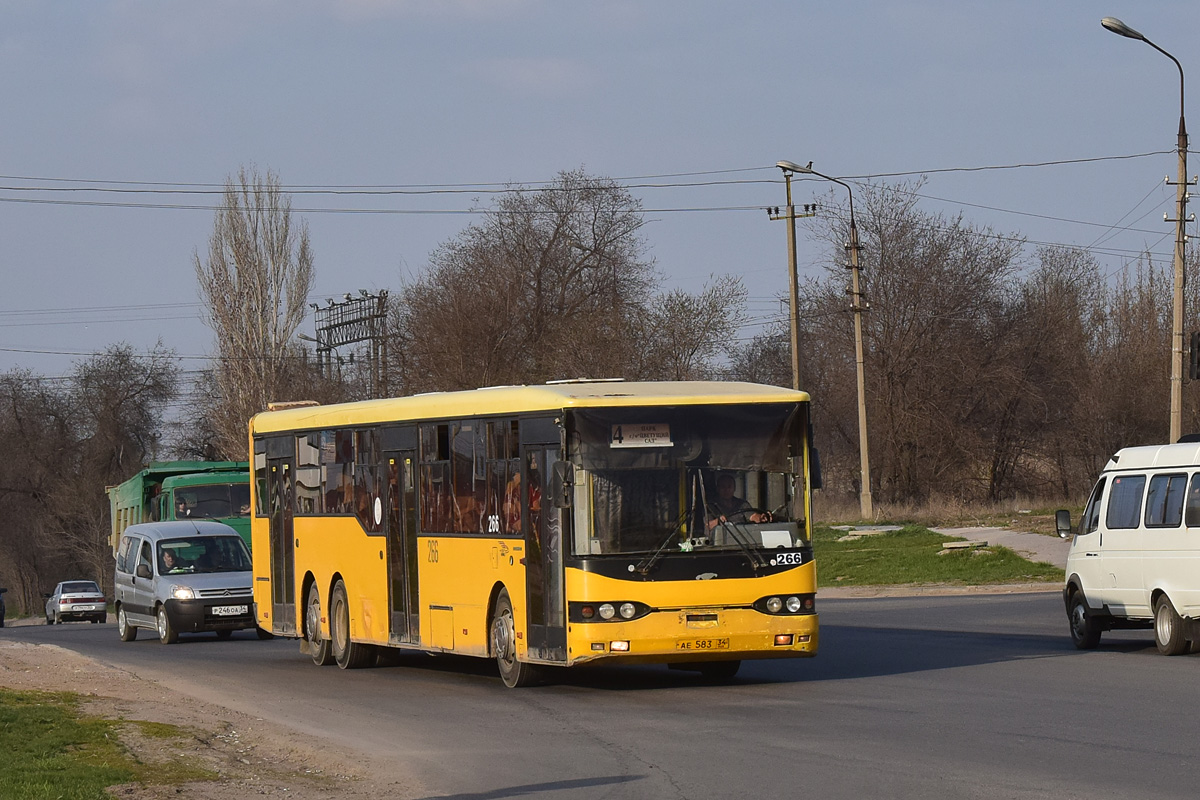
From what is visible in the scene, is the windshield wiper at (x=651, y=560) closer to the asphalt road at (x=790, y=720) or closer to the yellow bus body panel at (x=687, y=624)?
the yellow bus body panel at (x=687, y=624)

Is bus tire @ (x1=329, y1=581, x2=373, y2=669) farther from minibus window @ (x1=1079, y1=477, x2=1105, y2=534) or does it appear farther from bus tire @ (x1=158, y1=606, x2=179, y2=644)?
minibus window @ (x1=1079, y1=477, x2=1105, y2=534)

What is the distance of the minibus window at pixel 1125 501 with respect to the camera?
18.5 meters

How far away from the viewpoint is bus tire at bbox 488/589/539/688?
15.8 m

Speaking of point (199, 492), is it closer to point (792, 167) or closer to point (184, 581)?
point (184, 581)

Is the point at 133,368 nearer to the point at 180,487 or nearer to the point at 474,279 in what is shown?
the point at 474,279

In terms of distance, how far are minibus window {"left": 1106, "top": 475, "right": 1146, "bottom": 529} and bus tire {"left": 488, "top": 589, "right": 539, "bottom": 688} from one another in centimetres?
699

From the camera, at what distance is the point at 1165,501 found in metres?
18.0

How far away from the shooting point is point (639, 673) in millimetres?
17984

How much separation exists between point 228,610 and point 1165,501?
15.0m

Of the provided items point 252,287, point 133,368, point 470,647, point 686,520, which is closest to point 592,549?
point 686,520

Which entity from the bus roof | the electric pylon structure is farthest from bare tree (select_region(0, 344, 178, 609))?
Answer: the bus roof

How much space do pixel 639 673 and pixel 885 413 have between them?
4295cm

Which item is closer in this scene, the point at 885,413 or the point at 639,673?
the point at 639,673

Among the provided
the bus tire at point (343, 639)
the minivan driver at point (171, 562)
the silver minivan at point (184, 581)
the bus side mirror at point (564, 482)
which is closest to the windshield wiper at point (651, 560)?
the bus side mirror at point (564, 482)
